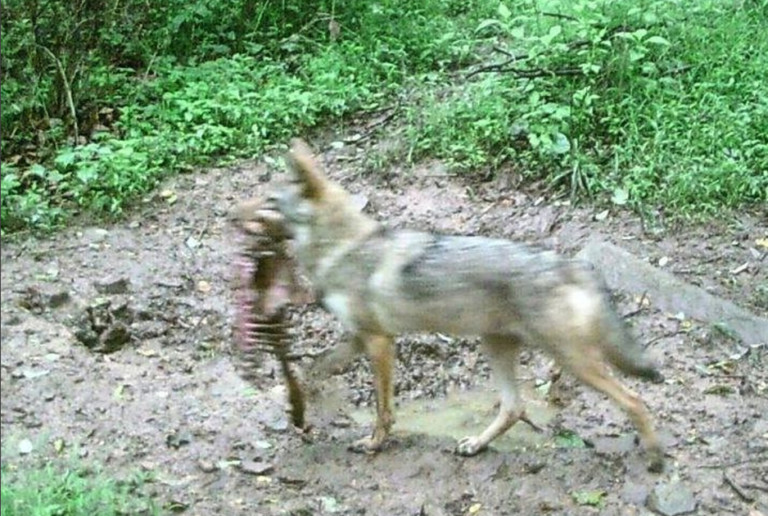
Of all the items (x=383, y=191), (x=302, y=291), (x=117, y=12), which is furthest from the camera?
(x=117, y=12)

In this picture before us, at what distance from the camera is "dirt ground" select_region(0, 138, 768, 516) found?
549 centimetres

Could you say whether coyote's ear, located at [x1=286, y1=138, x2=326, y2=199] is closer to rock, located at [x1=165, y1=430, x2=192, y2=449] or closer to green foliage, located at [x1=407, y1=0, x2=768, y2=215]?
rock, located at [x1=165, y1=430, x2=192, y2=449]

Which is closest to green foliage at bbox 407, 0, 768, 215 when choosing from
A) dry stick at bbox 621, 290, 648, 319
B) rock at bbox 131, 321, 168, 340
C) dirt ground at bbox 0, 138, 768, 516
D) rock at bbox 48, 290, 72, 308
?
dirt ground at bbox 0, 138, 768, 516

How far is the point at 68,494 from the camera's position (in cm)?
497

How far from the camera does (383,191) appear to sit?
886cm

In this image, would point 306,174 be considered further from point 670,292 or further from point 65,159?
point 65,159

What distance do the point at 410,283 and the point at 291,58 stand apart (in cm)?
542

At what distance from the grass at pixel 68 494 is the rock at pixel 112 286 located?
6.60ft

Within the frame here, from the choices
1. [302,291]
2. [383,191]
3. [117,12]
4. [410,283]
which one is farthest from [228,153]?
[410,283]

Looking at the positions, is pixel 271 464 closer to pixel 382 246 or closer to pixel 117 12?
pixel 382 246

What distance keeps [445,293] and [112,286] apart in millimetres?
2498

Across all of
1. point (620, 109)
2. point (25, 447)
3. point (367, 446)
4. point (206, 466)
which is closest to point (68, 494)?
point (25, 447)

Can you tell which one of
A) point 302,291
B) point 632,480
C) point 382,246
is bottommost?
point 632,480

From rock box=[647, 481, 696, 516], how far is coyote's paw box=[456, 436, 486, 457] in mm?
866
